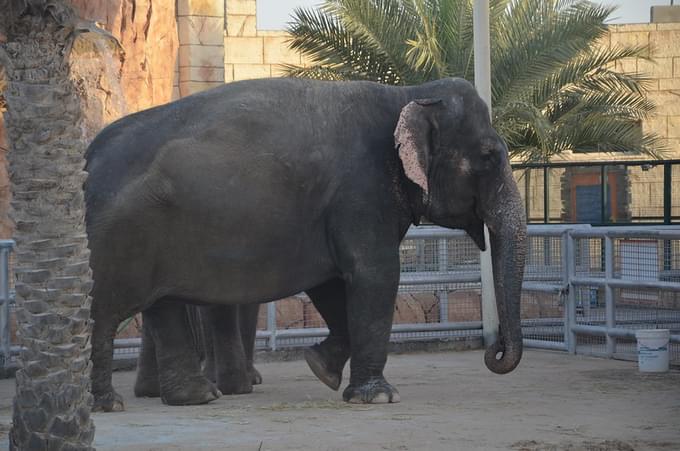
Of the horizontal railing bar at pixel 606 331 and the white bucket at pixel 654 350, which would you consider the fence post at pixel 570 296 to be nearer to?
the horizontal railing bar at pixel 606 331

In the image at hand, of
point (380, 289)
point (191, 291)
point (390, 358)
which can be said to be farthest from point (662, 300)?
point (191, 291)

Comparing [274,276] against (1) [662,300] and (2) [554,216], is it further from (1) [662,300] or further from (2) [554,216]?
(2) [554,216]

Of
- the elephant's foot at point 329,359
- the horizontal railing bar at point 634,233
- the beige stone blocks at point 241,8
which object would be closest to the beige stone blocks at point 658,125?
the beige stone blocks at point 241,8

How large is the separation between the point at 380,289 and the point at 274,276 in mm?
749

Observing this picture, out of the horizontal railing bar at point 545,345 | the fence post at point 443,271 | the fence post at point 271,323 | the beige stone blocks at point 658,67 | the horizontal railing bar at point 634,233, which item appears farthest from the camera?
the beige stone blocks at point 658,67

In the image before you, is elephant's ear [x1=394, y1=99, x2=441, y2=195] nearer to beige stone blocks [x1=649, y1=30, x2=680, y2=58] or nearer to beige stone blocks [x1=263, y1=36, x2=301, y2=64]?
beige stone blocks [x1=263, y1=36, x2=301, y2=64]

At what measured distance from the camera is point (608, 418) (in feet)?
28.4

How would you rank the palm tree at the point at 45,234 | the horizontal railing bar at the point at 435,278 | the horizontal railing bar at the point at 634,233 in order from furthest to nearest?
the horizontal railing bar at the point at 435,278 → the horizontal railing bar at the point at 634,233 → the palm tree at the point at 45,234

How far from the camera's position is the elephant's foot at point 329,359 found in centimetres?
1015

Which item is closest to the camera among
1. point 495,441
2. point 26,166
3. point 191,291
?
point 26,166

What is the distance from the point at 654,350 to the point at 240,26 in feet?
72.9

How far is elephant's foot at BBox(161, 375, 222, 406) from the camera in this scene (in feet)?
31.5

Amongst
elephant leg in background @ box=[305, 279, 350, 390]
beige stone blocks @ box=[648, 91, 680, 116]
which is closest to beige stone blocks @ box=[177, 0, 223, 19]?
beige stone blocks @ box=[648, 91, 680, 116]

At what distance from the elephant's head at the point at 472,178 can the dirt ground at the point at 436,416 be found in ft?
2.39
